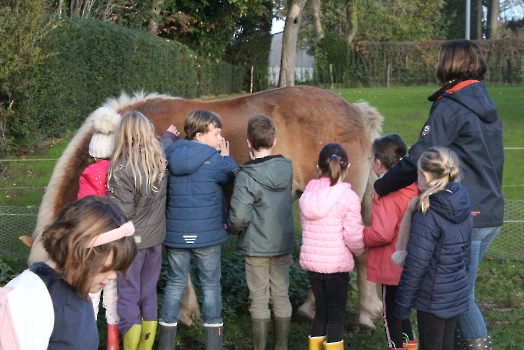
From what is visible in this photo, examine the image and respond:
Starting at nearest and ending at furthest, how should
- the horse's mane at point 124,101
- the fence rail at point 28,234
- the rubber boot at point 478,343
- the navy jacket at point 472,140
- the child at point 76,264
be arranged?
1. the child at point 76,264
2. the navy jacket at point 472,140
3. the rubber boot at point 478,343
4. the horse's mane at point 124,101
5. the fence rail at point 28,234

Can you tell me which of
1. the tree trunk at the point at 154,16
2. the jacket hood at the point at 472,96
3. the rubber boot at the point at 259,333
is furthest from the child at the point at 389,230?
the tree trunk at the point at 154,16

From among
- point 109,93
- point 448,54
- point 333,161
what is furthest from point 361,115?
point 109,93

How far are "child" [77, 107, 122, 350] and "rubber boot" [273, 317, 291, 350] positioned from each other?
3.57 feet

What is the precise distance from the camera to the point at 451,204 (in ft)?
10.9

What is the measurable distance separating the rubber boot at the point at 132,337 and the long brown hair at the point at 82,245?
2256 mm

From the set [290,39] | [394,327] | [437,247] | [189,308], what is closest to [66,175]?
[189,308]

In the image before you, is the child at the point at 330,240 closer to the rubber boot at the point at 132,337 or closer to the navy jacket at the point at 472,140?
the navy jacket at the point at 472,140

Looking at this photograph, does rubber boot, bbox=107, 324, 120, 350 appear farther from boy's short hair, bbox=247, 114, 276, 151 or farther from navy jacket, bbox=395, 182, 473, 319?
navy jacket, bbox=395, 182, 473, 319

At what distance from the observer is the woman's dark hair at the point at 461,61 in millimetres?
3604

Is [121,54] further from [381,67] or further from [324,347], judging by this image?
[381,67]

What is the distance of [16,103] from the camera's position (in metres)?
9.66

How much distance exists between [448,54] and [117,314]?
2.71 metres

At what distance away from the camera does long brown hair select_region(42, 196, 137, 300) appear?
210 centimetres

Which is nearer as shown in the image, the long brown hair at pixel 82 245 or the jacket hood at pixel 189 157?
the long brown hair at pixel 82 245
